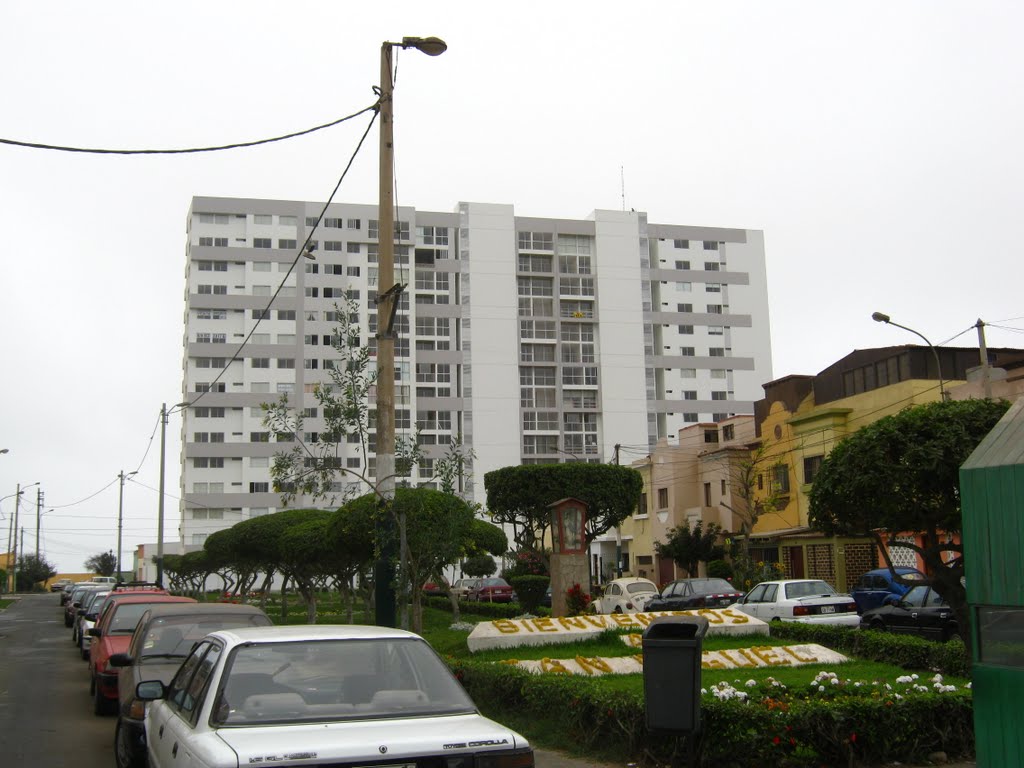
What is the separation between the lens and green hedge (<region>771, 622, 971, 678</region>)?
45.1 ft

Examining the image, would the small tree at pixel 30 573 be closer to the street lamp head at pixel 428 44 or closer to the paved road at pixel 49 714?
the paved road at pixel 49 714

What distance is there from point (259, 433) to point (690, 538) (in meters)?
45.9

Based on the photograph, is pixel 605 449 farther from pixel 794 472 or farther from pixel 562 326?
pixel 794 472

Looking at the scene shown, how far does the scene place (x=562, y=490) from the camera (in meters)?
40.7

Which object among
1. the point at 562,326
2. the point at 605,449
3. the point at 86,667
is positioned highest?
the point at 562,326

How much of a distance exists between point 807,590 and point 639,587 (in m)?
9.33

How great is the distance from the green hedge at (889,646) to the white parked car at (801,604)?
5245mm

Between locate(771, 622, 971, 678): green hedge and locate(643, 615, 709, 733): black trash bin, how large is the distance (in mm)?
6217

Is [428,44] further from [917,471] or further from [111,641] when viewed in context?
[111,641]

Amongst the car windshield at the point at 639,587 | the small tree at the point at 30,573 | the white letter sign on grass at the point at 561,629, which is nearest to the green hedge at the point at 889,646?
the white letter sign on grass at the point at 561,629

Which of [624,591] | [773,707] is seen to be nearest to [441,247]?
[624,591]

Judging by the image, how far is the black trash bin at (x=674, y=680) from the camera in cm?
844

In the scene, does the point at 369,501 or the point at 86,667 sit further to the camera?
the point at 86,667

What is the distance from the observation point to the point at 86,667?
23.4 metres
